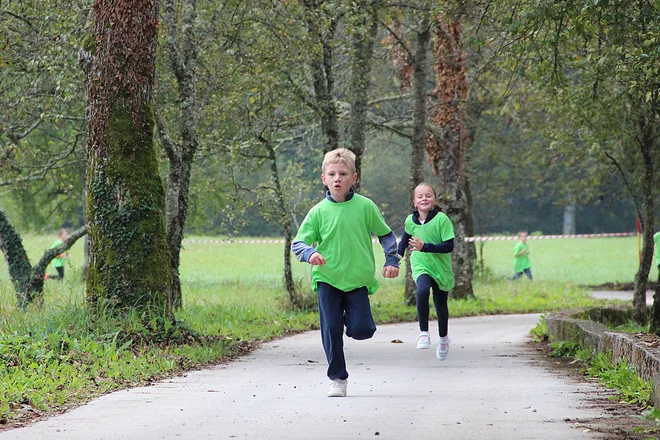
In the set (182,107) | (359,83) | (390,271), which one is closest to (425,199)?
(390,271)

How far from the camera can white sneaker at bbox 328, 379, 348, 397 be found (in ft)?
26.6

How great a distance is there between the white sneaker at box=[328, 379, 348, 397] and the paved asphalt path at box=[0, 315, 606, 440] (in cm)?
8

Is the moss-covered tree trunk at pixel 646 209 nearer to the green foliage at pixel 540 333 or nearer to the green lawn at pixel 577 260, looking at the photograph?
the green foliage at pixel 540 333

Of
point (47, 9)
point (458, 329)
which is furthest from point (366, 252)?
point (458, 329)

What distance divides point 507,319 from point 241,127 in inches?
252

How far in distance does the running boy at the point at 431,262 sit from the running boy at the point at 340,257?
3.16 m

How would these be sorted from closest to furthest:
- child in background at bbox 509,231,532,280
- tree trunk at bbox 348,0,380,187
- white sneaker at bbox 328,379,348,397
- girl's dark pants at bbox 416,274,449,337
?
white sneaker at bbox 328,379,348,397
girl's dark pants at bbox 416,274,449,337
tree trunk at bbox 348,0,380,187
child in background at bbox 509,231,532,280

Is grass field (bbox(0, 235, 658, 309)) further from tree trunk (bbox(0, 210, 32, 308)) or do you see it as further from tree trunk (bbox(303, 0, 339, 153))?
tree trunk (bbox(0, 210, 32, 308))

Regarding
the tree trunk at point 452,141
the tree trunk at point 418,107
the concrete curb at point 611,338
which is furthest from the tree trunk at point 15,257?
the tree trunk at point 452,141

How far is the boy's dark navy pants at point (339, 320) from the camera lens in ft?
26.9

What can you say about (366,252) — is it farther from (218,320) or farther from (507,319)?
(507,319)

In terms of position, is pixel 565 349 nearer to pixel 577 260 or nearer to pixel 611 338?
Answer: pixel 611 338

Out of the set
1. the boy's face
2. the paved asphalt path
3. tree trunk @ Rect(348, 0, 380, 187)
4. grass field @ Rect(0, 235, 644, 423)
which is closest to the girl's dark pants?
the paved asphalt path

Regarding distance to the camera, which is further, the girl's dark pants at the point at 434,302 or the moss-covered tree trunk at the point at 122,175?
the moss-covered tree trunk at the point at 122,175
